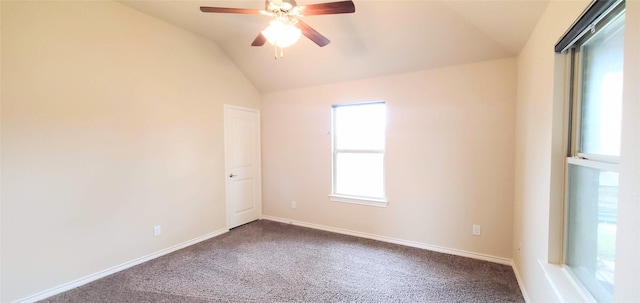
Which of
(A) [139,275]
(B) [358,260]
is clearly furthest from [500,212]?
(A) [139,275]

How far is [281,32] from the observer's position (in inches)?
69.5

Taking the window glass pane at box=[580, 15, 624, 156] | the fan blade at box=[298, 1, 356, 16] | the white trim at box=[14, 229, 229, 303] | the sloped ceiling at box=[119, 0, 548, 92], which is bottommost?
the white trim at box=[14, 229, 229, 303]

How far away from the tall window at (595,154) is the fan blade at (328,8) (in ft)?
4.15

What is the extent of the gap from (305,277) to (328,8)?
2423 millimetres

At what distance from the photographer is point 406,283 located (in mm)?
2385

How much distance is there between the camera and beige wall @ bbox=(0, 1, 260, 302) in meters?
2.03

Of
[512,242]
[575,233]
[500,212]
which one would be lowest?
[512,242]

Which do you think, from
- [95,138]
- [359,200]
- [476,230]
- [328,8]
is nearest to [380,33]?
[328,8]

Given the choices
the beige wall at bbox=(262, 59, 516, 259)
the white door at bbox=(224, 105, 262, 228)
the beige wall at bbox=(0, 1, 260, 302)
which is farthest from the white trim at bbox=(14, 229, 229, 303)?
the beige wall at bbox=(262, 59, 516, 259)

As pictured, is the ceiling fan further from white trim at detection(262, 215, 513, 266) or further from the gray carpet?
white trim at detection(262, 215, 513, 266)

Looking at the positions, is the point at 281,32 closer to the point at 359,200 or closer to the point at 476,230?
the point at 359,200

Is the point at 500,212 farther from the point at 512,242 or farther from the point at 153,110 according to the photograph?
the point at 153,110

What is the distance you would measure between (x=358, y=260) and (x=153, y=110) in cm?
299

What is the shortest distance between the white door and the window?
4.75 feet
